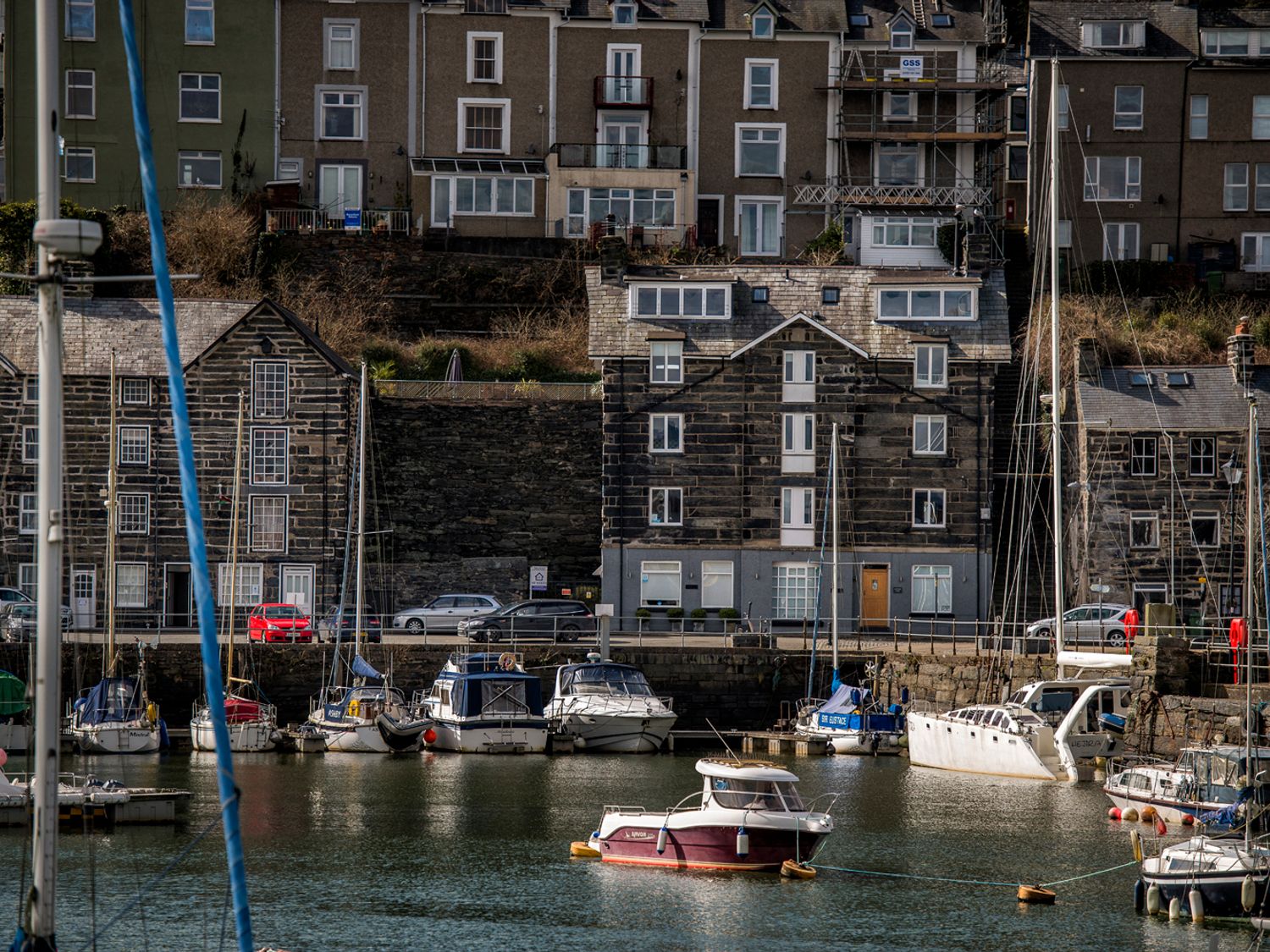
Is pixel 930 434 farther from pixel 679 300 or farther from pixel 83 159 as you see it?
pixel 83 159

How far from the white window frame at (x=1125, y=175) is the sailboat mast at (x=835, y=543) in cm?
1885

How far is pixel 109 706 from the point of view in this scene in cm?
4309

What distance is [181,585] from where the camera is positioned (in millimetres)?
54844

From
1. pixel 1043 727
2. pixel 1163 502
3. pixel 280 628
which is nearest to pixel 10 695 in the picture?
pixel 280 628

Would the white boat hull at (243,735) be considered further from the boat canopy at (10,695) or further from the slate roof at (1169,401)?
the slate roof at (1169,401)

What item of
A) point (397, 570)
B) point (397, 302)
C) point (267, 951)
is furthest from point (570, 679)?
point (267, 951)

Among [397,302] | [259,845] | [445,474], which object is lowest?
[259,845]

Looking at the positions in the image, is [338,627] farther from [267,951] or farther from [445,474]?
[267,951]

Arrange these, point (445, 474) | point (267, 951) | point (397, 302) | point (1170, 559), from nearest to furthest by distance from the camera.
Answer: point (267, 951), point (1170, 559), point (445, 474), point (397, 302)

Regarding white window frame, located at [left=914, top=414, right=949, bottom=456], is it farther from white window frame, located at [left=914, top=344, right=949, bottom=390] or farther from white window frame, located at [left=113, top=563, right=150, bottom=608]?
white window frame, located at [left=113, top=563, right=150, bottom=608]

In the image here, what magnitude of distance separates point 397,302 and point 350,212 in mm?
3898

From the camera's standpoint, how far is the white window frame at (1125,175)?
67.1 meters

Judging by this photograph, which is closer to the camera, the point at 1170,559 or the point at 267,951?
the point at 267,951

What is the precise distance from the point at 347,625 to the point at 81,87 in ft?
88.1
